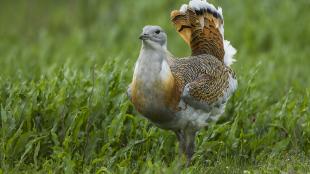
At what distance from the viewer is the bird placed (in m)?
5.37

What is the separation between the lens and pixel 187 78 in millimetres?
5773

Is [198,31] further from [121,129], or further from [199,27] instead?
[121,129]

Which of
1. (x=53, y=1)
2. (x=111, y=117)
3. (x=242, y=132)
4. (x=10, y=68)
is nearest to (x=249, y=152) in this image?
(x=242, y=132)

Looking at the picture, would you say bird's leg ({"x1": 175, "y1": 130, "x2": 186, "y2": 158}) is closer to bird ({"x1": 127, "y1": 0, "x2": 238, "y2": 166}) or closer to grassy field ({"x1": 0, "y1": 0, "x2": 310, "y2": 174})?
bird ({"x1": 127, "y1": 0, "x2": 238, "y2": 166})

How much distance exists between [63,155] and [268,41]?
527cm

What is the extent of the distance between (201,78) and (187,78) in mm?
157

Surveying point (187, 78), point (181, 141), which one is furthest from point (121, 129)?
point (187, 78)

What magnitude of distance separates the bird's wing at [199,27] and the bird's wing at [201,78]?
160mm

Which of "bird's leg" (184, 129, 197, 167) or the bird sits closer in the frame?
the bird

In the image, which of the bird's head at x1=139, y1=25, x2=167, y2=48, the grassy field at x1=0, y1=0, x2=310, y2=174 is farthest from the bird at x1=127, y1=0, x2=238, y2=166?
the grassy field at x1=0, y1=0, x2=310, y2=174

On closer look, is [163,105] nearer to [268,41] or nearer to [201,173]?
[201,173]

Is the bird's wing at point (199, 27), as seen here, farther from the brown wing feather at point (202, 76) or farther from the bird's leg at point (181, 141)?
the bird's leg at point (181, 141)

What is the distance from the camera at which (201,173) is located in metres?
5.46

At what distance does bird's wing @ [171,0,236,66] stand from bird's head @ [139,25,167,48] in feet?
3.24
